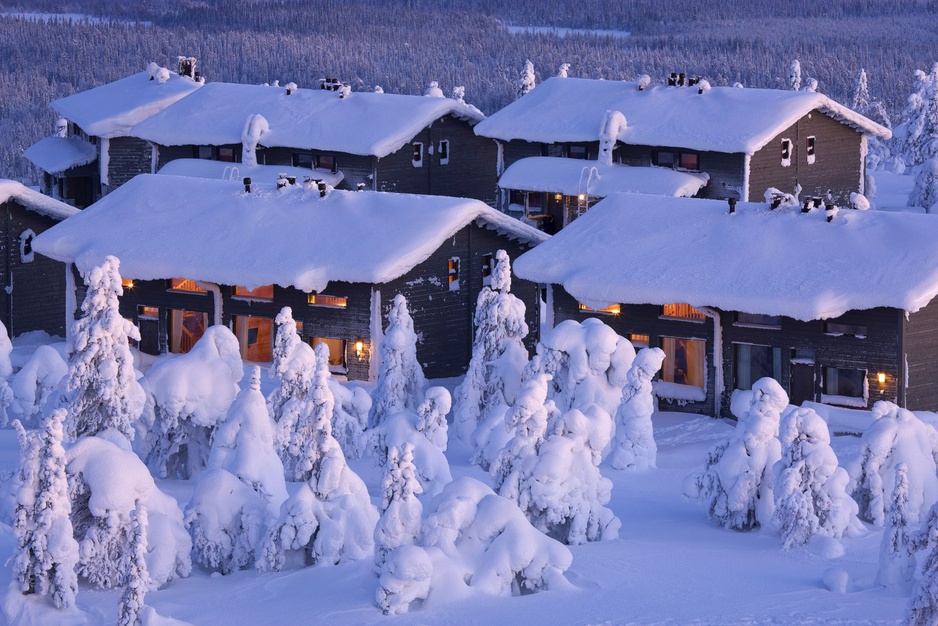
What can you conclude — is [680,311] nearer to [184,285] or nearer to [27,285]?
[184,285]

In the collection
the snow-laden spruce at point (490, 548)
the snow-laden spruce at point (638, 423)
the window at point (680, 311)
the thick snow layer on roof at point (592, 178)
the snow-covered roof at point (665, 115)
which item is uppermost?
the snow-covered roof at point (665, 115)

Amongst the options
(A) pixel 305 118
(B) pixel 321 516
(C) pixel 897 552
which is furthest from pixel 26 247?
(C) pixel 897 552

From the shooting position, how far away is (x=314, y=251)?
155 ft

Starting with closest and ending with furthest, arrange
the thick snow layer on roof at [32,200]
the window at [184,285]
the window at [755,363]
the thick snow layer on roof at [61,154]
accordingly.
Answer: the window at [755,363] < the window at [184,285] < the thick snow layer on roof at [32,200] < the thick snow layer on roof at [61,154]

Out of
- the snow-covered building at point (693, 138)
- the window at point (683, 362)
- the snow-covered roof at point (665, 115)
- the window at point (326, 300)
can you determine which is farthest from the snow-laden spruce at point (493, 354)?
the snow-covered roof at point (665, 115)

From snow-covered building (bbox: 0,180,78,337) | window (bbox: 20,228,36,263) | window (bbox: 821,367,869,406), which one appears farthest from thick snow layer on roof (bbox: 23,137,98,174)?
window (bbox: 821,367,869,406)

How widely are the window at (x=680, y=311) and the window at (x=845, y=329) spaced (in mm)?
3206

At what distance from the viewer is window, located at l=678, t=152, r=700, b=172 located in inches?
2416

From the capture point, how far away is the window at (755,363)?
42.6 metres

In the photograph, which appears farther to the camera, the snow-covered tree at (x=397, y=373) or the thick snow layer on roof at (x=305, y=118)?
the thick snow layer on roof at (x=305, y=118)

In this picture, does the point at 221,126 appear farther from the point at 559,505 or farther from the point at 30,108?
the point at 30,108

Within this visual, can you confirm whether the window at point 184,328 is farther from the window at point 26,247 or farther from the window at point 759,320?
the window at point 759,320

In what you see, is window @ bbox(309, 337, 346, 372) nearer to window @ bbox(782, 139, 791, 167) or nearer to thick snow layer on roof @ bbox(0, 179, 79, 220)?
thick snow layer on roof @ bbox(0, 179, 79, 220)

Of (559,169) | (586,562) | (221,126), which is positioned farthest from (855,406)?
(221,126)
